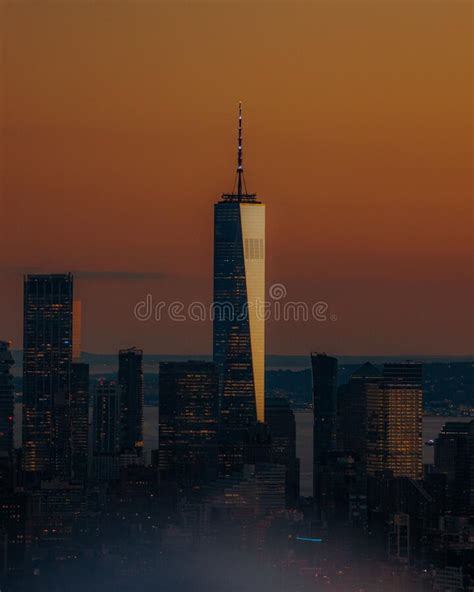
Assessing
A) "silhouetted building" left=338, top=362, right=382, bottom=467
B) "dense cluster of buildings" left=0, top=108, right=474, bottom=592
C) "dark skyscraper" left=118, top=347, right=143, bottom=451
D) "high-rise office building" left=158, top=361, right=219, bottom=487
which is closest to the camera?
"dense cluster of buildings" left=0, top=108, right=474, bottom=592

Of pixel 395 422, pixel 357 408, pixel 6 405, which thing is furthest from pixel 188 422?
pixel 395 422

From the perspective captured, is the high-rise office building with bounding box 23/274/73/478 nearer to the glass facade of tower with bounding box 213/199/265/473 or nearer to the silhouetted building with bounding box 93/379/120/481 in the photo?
the silhouetted building with bounding box 93/379/120/481

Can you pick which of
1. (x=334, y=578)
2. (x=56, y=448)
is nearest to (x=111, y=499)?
(x=56, y=448)

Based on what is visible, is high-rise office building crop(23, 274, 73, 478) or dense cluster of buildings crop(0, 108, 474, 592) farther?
high-rise office building crop(23, 274, 73, 478)

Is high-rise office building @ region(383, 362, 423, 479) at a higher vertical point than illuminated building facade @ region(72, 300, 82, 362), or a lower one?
lower

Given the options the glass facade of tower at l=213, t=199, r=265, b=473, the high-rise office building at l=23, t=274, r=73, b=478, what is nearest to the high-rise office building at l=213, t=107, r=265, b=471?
the glass facade of tower at l=213, t=199, r=265, b=473

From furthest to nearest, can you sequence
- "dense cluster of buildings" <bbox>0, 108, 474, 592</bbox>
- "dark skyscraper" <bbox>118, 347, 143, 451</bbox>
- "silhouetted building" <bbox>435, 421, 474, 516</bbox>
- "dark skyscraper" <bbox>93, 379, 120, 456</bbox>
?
Result: "dark skyscraper" <bbox>93, 379, 120, 456</bbox> < "dark skyscraper" <bbox>118, 347, 143, 451</bbox> < "silhouetted building" <bbox>435, 421, 474, 516</bbox> < "dense cluster of buildings" <bbox>0, 108, 474, 592</bbox>

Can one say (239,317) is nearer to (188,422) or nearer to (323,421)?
(188,422)
